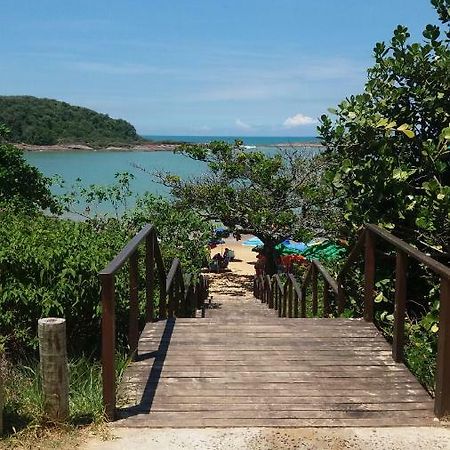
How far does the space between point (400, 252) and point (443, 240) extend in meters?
1.02

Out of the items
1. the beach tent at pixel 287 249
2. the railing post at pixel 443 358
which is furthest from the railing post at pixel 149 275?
the beach tent at pixel 287 249

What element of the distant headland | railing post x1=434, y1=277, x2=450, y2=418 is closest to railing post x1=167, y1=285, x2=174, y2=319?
railing post x1=434, y1=277, x2=450, y2=418

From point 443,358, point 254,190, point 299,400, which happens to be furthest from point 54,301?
point 254,190

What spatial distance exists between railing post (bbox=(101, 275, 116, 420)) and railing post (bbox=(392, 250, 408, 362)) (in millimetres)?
1993

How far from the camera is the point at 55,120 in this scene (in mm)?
116938

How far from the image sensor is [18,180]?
1064 centimetres

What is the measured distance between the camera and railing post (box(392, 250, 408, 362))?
418cm

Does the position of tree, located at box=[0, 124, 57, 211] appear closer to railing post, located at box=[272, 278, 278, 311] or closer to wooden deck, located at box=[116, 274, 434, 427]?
railing post, located at box=[272, 278, 278, 311]

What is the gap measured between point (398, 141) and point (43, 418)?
12.6 ft

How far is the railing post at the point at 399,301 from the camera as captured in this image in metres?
4.18

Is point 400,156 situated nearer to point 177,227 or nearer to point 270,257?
point 177,227

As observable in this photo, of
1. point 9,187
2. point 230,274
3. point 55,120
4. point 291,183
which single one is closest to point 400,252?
point 9,187

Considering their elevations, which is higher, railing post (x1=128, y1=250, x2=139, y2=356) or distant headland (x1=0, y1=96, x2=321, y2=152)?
distant headland (x1=0, y1=96, x2=321, y2=152)

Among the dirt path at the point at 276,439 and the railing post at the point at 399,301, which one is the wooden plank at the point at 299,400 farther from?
the railing post at the point at 399,301
